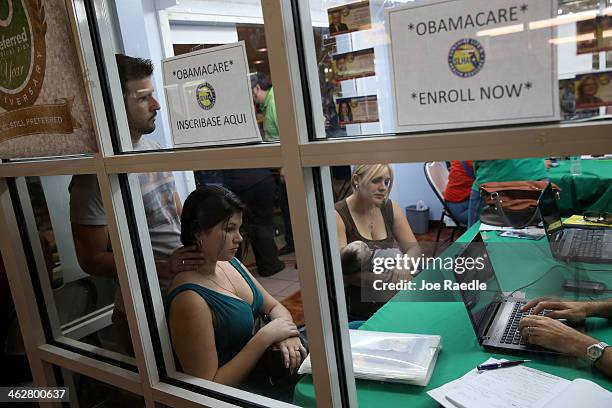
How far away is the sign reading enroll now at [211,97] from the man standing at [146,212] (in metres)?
0.11

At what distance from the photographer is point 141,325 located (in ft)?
3.98

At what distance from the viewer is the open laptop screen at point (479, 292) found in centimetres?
101

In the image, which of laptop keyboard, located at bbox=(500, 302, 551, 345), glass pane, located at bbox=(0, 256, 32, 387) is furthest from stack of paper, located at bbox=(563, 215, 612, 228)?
glass pane, located at bbox=(0, 256, 32, 387)

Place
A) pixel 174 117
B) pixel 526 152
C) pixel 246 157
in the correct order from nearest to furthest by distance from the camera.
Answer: pixel 526 152, pixel 246 157, pixel 174 117

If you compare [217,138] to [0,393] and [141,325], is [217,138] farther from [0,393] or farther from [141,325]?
[0,393]

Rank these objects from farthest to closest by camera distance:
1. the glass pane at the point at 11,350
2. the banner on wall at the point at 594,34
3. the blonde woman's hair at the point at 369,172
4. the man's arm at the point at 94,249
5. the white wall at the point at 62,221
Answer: the glass pane at the point at 11,350
the white wall at the point at 62,221
the man's arm at the point at 94,249
the blonde woman's hair at the point at 369,172
the banner on wall at the point at 594,34

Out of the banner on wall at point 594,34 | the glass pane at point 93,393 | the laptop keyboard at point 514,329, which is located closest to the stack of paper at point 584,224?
the laptop keyboard at point 514,329

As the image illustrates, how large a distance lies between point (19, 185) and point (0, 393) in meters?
0.94

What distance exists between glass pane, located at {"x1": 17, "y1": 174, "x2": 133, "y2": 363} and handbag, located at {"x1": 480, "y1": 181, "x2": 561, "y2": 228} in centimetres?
102

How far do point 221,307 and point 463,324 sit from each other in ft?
2.04

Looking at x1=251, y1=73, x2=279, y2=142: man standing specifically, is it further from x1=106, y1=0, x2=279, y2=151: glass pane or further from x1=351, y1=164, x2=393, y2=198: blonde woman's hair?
x1=351, y1=164, x2=393, y2=198: blonde woman's hair

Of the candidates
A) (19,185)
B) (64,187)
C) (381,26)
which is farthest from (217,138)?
(19,185)

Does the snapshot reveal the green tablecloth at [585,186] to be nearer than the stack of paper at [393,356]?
Yes

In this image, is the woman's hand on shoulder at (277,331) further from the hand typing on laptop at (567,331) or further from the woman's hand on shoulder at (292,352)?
the hand typing on laptop at (567,331)
